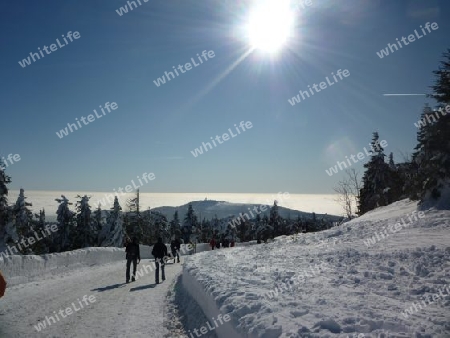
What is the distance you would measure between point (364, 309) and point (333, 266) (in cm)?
521

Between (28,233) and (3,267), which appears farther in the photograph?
(28,233)

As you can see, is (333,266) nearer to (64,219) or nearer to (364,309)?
(364,309)

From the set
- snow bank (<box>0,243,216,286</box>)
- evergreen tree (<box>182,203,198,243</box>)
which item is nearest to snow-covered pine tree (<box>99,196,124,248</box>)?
snow bank (<box>0,243,216,286</box>)

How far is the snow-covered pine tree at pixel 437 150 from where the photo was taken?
856 inches

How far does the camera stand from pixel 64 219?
52.0 m

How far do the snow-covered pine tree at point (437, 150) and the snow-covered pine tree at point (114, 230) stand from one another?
40721 millimetres

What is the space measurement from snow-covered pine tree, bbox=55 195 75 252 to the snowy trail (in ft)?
137

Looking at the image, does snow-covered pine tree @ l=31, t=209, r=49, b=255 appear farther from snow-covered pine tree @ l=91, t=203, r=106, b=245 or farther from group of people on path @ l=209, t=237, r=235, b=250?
group of people on path @ l=209, t=237, r=235, b=250

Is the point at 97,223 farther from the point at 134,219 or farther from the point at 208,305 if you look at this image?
the point at 208,305

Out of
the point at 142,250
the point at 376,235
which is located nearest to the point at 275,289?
the point at 376,235

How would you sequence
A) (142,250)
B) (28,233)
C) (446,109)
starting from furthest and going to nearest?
(28,233)
(142,250)
(446,109)

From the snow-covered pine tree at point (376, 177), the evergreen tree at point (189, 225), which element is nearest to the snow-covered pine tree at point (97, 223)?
the evergreen tree at point (189, 225)

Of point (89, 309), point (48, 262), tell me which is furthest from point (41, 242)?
point (89, 309)

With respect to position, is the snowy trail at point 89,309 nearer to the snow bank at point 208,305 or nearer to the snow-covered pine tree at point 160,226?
the snow bank at point 208,305
